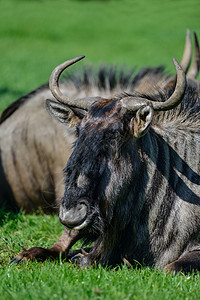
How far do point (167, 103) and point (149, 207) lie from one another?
3.22ft

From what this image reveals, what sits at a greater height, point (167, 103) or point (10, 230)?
point (167, 103)

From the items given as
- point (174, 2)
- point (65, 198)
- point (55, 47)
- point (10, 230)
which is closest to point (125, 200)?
point (65, 198)

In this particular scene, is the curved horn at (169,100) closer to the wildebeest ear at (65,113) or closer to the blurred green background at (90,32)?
the wildebeest ear at (65,113)

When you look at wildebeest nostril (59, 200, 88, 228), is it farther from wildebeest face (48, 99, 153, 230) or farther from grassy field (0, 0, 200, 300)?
grassy field (0, 0, 200, 300)

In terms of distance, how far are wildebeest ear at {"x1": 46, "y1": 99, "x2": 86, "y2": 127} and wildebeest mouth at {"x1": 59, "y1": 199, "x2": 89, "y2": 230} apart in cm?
108

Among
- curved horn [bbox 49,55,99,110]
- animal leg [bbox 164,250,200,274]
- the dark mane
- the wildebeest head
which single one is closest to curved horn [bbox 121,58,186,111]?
the wildebeest head

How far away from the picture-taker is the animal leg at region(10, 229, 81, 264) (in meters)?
4.56

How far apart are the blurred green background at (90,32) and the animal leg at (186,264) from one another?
16.5 metres

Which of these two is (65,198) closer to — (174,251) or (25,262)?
(25,262)

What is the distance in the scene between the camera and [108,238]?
4.45 m

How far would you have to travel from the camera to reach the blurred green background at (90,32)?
91.6 feet

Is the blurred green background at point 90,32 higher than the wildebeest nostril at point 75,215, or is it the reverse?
the blurred green background at point 90,32

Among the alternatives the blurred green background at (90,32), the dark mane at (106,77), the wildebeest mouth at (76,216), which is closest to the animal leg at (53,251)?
the wildebeest mouth at (76,216)

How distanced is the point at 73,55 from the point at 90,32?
994 cm
